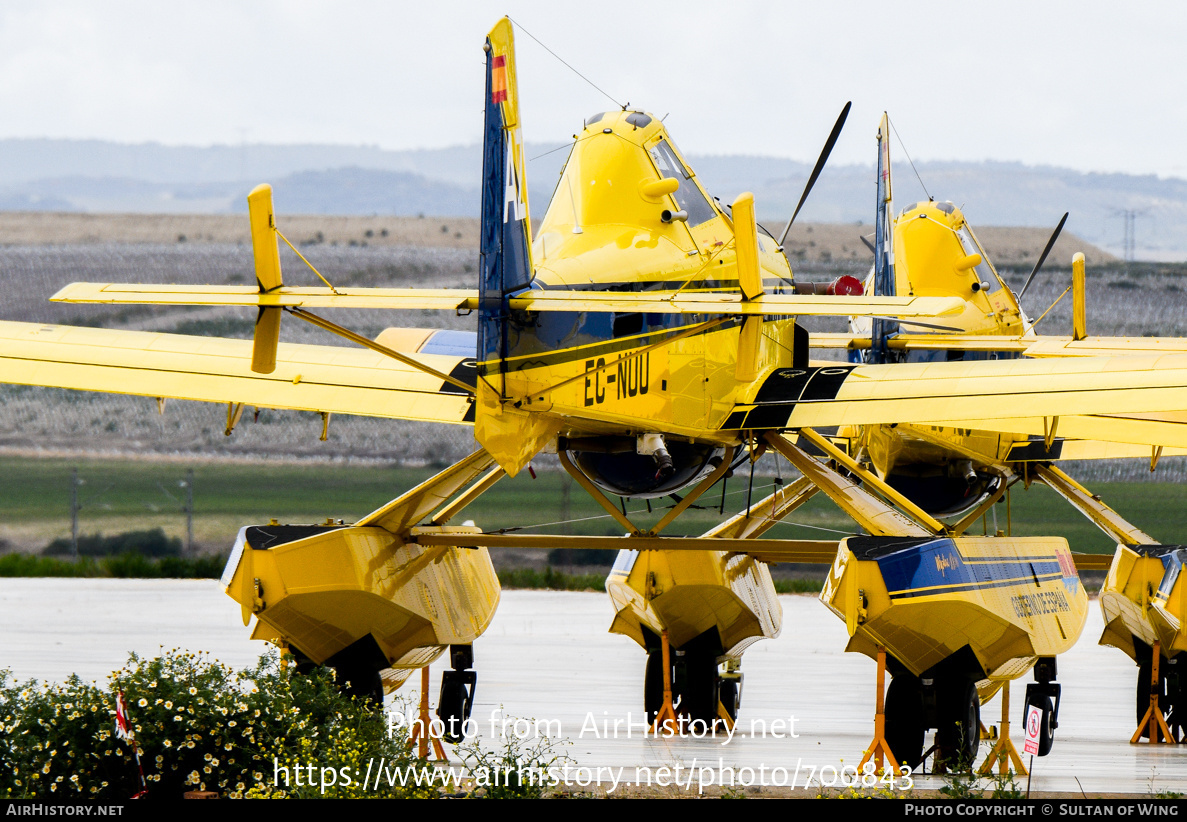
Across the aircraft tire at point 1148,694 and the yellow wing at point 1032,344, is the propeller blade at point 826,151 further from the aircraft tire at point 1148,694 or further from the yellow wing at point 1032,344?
the aircraft tire at point 1148,694

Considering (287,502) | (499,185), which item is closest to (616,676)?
(499,185)

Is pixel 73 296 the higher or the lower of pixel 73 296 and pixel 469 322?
the lower

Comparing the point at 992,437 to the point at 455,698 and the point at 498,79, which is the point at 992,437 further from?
the point at 498,79

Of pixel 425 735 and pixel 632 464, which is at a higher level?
pixel 632 464

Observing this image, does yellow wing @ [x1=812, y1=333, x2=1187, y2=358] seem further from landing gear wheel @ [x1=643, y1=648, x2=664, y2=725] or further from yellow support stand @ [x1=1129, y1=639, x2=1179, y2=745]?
landing gear wheel @ [x1=643, y1=648, x2=664, y2=725]

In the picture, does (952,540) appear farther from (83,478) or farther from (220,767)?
(83,478)

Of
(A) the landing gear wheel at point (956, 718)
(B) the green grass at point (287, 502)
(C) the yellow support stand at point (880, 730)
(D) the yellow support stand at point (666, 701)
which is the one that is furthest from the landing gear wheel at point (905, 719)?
(B) the green grass at point (287, 502)

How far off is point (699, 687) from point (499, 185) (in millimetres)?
7290

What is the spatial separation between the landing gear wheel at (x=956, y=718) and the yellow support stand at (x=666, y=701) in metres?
3.26

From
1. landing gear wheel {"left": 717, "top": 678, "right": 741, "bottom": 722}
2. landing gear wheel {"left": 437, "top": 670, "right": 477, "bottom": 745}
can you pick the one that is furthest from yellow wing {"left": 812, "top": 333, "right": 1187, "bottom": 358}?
landing gear wheel {"left": 437, "top": 670, "right": 477, "bottom": 745}

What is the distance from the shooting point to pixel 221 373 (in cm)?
1319

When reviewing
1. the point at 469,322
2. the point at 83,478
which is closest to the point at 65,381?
the point at 83,478

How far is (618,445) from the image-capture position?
1268cm

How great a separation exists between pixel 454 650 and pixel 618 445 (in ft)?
10.1
